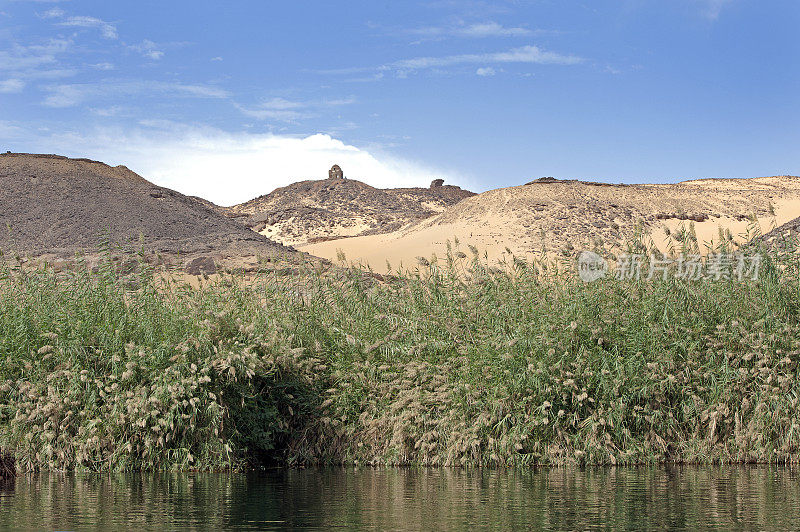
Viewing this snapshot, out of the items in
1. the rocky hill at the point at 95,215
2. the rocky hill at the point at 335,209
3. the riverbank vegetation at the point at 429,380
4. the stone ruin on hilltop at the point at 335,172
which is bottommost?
the riverbank vegetation at the point at 429,380

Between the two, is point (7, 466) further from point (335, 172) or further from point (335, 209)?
point (335, 172)

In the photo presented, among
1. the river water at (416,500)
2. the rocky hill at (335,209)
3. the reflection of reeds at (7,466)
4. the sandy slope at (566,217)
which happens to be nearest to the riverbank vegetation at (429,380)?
the reflection of reeds at (7,466)

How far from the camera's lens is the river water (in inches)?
287

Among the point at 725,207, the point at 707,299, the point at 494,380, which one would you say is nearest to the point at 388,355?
the point at 494,380

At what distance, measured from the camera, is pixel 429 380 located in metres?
11.8

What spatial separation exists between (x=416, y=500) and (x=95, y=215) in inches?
1302

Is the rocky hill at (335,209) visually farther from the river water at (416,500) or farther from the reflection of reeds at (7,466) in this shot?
the river water at (416,500)

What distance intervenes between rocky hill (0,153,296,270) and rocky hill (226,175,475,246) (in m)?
15.7

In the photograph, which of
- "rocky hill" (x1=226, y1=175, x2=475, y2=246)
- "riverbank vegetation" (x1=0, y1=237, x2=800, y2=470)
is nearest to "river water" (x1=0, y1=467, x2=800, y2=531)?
"riverbank vegetation" (x1=0, y1=237, x2=800, y2=470)

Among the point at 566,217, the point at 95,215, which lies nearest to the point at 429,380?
the point at 95,215

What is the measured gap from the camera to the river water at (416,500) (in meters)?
7.28

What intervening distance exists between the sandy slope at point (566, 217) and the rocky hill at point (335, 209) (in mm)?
9238

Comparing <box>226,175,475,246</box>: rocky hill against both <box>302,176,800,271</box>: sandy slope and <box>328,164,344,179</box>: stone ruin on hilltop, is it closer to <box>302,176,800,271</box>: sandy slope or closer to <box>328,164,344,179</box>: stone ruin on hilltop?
<box>328,164,344,179</box>: stone ruin on hilltop

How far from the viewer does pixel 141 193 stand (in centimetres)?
4366
